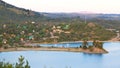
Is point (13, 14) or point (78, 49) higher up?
point (13, 14)

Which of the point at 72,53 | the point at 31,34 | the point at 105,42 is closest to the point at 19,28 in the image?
the point at 31,34

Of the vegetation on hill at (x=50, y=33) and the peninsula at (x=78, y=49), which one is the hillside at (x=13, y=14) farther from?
the peninsula at (x=78, y=49)

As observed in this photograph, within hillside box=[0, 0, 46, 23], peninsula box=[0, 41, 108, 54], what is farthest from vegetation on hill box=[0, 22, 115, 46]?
hillside box=[0, 0, 46, 23]

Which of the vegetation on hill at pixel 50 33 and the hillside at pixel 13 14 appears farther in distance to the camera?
the hillside at pixel 13 14

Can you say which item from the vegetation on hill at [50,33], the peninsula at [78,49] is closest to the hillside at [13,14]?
the vegetation on hill at [50,33]

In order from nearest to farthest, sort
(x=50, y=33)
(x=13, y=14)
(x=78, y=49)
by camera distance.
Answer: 1. (x=78, y=49)
2. (x=50, y=33)
3. (x=13, y=14)

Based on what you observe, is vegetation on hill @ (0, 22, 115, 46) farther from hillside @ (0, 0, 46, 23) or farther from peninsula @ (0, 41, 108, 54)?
hillside @ (0, 0, 46, 23)

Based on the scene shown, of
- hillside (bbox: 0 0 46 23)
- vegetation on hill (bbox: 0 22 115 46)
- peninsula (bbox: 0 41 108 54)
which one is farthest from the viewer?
hillside (bbox: 0 0 46 23)

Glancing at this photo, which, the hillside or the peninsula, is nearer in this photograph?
the peninsula

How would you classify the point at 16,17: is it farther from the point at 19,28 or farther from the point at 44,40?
the point at 44,40

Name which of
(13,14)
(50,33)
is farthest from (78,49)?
(13,14)

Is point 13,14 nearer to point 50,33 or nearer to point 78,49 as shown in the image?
point 50,33

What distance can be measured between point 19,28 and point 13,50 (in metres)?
17.0

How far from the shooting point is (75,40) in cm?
7000
